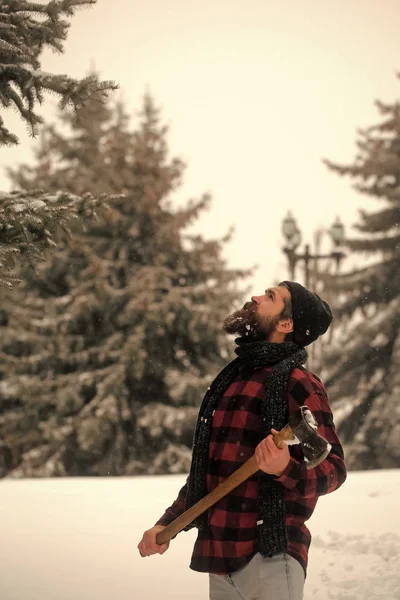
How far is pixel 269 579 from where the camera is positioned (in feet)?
7.91

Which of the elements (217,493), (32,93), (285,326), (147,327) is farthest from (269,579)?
(147,327)

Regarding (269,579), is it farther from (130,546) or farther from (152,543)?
(130,546)

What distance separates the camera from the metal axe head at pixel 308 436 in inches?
84.8

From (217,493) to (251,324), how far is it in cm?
61

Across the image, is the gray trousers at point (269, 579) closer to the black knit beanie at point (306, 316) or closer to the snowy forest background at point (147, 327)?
the black knit beanie at point (306, 316)

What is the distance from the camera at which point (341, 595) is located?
210 inches

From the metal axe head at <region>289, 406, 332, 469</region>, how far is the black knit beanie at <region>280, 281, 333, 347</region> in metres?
0.54

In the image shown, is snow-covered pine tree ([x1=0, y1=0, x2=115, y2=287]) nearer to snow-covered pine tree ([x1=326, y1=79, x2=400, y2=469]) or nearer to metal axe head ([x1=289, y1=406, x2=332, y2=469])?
Result: metal axe head ([x1=289, y1=406, x2=332, y2=469])

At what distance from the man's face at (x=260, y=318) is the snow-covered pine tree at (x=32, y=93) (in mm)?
2349

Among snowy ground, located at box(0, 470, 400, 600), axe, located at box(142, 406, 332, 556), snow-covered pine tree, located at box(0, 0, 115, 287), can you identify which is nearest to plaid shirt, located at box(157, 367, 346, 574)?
axe, located at box(142, 406, 332, 556)

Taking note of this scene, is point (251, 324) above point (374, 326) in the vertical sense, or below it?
below

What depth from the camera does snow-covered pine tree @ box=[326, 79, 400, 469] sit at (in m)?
17.8

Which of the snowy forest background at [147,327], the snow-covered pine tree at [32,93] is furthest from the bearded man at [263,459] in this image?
the snowy forest background at [147,327]

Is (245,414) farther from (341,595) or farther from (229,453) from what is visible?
(341,595)
